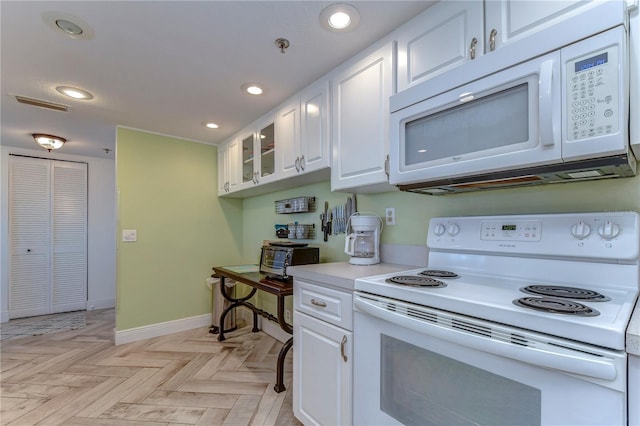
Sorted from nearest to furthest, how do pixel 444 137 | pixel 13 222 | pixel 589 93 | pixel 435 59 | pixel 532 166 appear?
pixel 589 93 → pixel 532 166 → pixel 444 137 → pixel 435 59 → pixel 13 222

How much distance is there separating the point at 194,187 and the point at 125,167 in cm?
73

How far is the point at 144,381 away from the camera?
2.32 meters

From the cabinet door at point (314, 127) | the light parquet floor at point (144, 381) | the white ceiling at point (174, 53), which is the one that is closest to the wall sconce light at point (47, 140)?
the white ceiling at point (174, 53)

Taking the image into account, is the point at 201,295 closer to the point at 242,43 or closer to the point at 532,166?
the point at 242,43

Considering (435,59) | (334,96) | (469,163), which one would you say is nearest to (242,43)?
(334,96)

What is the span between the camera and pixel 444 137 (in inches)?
50.1

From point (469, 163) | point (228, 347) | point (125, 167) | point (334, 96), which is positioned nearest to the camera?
point (469, 163)

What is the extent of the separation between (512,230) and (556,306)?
0.55 m

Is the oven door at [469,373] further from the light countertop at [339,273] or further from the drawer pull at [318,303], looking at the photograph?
the drawer pull at [318,303]

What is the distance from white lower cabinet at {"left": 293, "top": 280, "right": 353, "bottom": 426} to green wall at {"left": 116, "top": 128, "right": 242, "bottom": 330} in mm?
2289

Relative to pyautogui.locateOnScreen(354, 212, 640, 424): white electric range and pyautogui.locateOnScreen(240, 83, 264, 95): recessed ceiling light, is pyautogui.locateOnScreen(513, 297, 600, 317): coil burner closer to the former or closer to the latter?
pyautogui.locateOnScreen(354, 212, 640, 424): white electric range

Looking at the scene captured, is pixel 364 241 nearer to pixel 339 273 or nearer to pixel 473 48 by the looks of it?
pixel 339 273

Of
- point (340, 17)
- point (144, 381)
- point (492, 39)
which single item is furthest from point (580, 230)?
point (144, 381)

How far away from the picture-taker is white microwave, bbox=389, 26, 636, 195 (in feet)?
2.82
